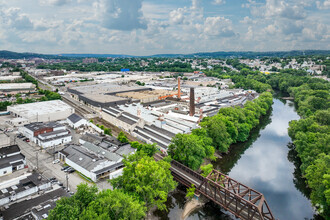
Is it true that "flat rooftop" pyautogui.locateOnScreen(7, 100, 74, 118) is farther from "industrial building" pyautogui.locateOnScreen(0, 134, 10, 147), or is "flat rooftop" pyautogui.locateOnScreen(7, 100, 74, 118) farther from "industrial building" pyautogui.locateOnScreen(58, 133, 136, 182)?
"industrial building" pyautogui.locateOnScreen(58, 133, 136, 182)

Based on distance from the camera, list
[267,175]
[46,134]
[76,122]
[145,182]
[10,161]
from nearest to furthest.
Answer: [145,182] → [10,161] → [267,175] → [46,134] → [76,122]

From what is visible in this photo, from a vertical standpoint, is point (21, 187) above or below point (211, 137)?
below

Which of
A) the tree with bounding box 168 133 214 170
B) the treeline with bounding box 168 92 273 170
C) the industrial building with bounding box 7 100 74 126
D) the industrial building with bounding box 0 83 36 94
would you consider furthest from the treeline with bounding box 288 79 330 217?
the industrial building with bounding box 0 83 36 94

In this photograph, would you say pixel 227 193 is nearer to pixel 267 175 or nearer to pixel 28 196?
pixel 267 175

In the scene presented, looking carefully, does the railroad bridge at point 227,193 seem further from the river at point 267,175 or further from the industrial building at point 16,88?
the industrial building at point 16,88

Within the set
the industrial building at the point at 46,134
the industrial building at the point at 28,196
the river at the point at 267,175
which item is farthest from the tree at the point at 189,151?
the industrial building at the point at 46,134

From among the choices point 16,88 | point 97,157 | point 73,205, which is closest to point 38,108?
point 97,157

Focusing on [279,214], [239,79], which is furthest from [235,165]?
[239,79]

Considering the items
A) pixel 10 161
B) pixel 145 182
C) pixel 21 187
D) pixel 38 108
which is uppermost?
pixel 38 108
